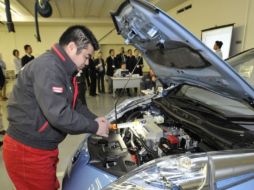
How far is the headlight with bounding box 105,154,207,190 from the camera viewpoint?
2.73 feet

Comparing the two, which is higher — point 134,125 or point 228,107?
point 228,107

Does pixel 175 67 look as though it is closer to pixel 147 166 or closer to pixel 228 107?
pixel 228 107

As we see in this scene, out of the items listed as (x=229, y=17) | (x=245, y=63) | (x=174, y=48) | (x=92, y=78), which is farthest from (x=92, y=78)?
(x=174, y=48)

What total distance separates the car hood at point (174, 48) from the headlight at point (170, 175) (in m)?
0.46

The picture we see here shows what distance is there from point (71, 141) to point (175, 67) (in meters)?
2.19

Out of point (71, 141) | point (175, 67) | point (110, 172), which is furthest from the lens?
point (71, 141)

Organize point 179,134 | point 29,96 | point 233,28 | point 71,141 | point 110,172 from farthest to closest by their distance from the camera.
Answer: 1. point 233,28
2. point 71,141
3. point 179,134
4. point 29,96
5. point 110,172

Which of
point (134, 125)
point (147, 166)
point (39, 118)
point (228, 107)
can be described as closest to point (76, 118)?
point (39, 118)

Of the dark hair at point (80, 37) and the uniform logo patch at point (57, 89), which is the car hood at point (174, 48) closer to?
the dark hair at point (80, 37)

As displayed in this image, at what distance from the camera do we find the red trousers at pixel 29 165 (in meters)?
1.31

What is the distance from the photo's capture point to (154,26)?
1.13m

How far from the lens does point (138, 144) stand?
1427 millimetres

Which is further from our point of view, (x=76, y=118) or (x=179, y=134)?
(x=179, y=134)

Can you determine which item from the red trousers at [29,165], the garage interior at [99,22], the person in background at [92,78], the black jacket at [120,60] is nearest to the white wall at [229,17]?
the garage interior at [99,22]
